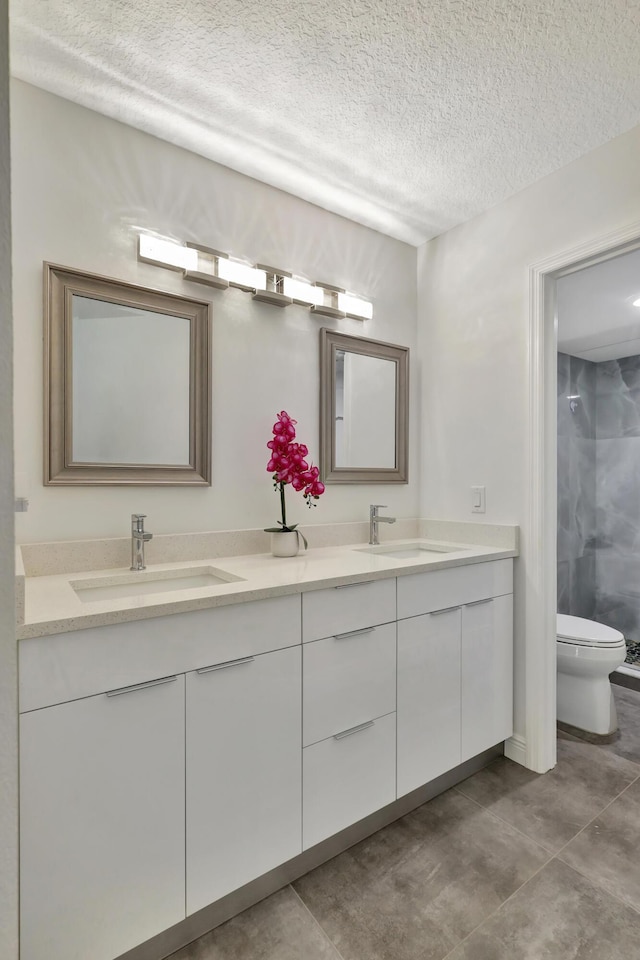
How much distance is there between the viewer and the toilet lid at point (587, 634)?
221 cm

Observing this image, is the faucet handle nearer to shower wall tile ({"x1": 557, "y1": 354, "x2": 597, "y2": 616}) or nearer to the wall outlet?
the wall outlet

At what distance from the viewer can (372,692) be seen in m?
1.56

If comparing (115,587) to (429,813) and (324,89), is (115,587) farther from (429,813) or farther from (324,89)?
(324,89)

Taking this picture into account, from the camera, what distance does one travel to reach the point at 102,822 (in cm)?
107

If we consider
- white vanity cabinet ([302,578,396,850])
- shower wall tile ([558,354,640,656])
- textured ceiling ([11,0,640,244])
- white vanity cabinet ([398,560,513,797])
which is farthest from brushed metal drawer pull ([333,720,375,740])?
shower wall tile ([558,354,640,656])

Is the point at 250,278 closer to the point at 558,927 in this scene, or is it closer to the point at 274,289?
the point at 274,289

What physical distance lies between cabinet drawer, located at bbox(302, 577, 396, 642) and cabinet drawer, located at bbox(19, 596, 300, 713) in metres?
0.05

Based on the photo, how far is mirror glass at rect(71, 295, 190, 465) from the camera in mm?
1572

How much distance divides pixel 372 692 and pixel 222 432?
1.07 m

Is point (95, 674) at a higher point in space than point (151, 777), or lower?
higher

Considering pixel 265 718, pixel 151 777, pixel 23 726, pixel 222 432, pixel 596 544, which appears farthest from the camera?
pixel 596 544

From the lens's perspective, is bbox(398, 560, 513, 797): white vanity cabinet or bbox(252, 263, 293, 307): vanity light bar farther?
bbox(252, 263, 293, 307): vanity light bar

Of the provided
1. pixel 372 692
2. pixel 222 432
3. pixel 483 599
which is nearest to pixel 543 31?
pixel 222 432

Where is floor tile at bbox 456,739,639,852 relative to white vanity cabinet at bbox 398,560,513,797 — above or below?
below
